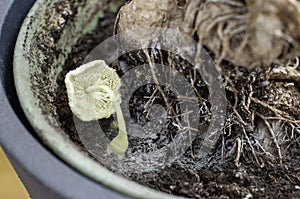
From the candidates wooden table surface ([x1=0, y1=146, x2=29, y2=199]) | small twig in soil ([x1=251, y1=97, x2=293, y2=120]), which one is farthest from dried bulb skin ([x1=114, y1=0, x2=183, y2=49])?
wooden table surface ([x1=0, y1=146, x2=29, y2=199])

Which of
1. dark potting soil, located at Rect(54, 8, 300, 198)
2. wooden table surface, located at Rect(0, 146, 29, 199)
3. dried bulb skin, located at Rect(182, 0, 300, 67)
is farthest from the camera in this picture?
wooden table surface, located at Rect(0, 146, 29, 199)

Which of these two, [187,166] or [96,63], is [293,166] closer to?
[187,166]

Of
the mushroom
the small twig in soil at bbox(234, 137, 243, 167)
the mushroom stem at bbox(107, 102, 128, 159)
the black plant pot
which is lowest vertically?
the small twig in soil at bbox(234, 137, 243, 167)

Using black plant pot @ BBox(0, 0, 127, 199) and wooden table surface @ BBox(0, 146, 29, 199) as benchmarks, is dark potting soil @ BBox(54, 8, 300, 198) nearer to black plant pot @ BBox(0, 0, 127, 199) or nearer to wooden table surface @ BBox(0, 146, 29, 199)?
black plant pot @ BBox(0, 0, 127, 199)

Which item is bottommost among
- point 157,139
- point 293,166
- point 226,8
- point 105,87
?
point 293,166

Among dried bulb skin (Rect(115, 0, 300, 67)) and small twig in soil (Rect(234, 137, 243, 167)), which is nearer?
dried bulb skin (Rect(115, 0, 300, 67))

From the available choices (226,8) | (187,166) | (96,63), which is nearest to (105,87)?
(96,63)

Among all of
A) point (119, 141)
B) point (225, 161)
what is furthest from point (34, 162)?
point (225, 161)
